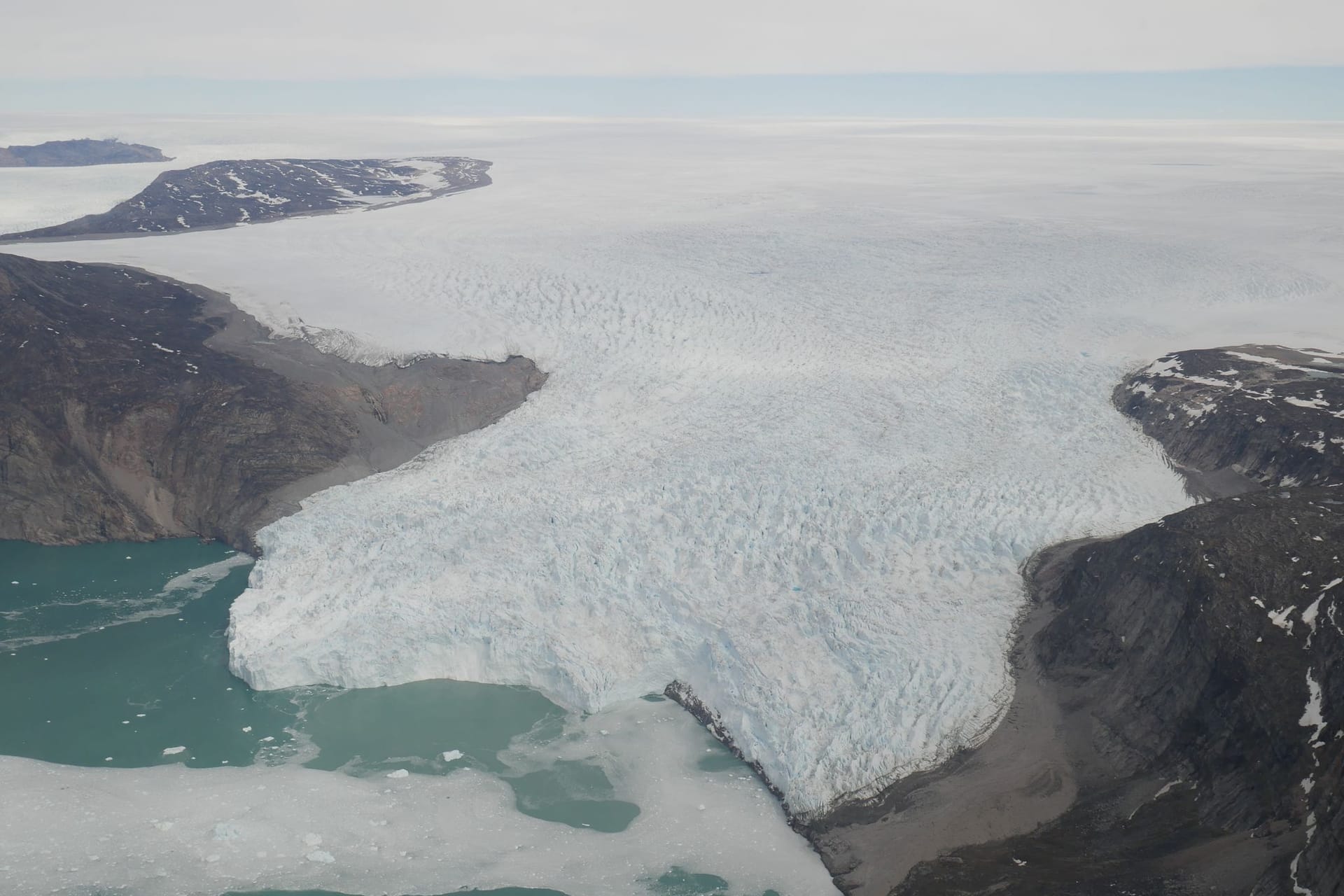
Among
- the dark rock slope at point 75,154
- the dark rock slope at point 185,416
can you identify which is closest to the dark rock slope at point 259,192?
the dark rock slope at point 185,416

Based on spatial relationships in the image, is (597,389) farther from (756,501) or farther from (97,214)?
(97,214)

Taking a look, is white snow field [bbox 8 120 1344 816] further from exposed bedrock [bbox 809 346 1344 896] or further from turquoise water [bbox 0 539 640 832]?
exposed bedrock [bbox 809 346 1344 896]

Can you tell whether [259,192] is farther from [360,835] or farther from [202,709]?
[360,835]

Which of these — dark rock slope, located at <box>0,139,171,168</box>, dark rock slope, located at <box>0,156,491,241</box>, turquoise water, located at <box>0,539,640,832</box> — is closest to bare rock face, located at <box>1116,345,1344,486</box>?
turquoise water, located at <box>0,539,640,832</box>

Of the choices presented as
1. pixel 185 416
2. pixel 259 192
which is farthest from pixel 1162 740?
pixel 259 192

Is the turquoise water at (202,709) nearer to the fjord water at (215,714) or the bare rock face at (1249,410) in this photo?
the fjord water at (215,714)

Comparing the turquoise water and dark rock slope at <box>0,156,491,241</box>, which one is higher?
dark rock slope at <box>0,156,491,241</box>
